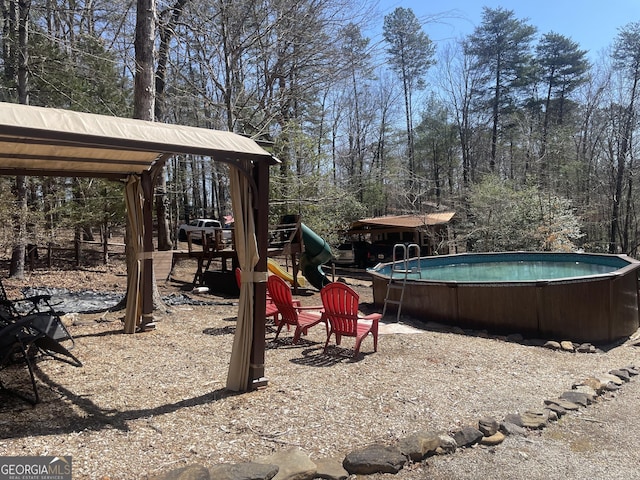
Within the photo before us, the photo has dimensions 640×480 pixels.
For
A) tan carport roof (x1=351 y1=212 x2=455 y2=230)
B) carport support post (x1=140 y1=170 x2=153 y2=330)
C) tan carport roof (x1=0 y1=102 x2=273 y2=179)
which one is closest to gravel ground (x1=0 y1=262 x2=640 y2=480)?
carport support post (x1=140 y1=170 x2=153 y2=330)

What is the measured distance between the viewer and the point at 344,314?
17.2 ft

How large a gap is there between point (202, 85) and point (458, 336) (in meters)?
10.7

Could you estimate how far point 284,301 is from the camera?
5.69 meters

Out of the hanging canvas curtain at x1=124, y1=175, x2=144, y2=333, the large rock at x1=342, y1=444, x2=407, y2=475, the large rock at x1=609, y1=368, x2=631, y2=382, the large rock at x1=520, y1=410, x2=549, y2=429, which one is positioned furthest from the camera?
the hanging canvas curtain at x1=124, y1=175, x2=144, y2=333

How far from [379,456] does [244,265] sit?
6.07ft

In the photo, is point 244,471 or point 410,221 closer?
point 244,471

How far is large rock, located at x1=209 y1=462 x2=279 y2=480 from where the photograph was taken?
245 cm

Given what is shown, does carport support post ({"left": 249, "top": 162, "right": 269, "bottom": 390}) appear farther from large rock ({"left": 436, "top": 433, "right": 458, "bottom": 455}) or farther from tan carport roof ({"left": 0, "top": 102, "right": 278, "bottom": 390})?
large rock ({"left": 436, "top": 433, "right": 458, "bottom": 455})

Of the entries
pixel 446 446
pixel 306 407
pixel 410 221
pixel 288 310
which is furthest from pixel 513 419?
pixel 410 221

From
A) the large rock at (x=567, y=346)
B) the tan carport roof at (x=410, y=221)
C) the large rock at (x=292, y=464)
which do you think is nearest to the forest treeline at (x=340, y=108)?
the tan carport roof at (x=410, y=221)

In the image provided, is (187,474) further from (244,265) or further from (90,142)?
(90,142)

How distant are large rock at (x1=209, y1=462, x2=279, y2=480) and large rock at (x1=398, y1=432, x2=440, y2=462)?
87 centimetres

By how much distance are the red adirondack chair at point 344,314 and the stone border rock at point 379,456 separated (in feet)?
6.28

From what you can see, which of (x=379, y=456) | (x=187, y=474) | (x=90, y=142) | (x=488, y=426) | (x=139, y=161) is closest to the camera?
(x=187, y=474)
